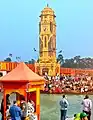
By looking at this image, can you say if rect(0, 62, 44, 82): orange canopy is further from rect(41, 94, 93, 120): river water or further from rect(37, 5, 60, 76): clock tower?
rect(37, 5, 60, 76): clock tower

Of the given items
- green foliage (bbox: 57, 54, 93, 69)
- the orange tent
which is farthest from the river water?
green foliage (bbox: 57, 54, 93, 69)

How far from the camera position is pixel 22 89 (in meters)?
15.5

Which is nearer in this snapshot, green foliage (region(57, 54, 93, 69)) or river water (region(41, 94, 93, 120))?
river water (region(41, 94, 93, 120))

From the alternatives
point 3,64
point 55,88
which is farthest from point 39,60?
point 55,88

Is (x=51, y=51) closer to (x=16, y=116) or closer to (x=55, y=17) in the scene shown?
(x=55, y=17)

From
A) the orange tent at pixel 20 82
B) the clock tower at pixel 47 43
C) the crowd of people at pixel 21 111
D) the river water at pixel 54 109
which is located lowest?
the river water at pixel 54 109

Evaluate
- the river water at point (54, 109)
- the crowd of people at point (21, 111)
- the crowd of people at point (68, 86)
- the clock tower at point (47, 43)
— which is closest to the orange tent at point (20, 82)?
the crowd of people at point (21, 111)

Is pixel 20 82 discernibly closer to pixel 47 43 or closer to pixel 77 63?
pixel 47 43

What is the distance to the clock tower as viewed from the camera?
88125mm

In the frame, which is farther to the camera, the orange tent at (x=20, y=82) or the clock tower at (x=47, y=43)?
the clock tower at (x=47, y=43)

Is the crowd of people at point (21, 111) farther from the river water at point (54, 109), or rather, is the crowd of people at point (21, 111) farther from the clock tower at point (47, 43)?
the clock tower at point (47, 43)

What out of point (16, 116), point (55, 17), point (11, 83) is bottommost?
point (16, 116)

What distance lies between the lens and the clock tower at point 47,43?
289ft

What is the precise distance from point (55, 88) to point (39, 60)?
922 inches
